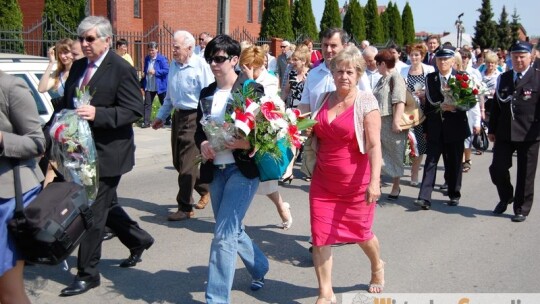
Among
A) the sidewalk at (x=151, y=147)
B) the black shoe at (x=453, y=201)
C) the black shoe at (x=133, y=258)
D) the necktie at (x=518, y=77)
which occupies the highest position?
the necktie at (x=518, y=77)

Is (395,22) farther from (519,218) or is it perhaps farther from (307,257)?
(307,257)

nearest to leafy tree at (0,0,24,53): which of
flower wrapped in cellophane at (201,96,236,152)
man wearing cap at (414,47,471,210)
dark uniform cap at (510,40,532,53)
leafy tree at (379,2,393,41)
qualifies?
man wearing cap at (414,47,471,210)

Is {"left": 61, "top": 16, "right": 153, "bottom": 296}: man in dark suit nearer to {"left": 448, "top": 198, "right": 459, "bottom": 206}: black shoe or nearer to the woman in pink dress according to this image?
the woman in pink dress

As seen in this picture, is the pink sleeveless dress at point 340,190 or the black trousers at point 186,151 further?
the black trousers at point 186,151

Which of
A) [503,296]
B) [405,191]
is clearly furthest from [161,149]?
[503,296]

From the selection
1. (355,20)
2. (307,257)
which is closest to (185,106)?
(307,257)

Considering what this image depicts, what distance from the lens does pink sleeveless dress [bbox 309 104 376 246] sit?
4.80 m

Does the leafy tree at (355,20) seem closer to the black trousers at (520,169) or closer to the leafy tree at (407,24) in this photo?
the leafy tree at (407,24)

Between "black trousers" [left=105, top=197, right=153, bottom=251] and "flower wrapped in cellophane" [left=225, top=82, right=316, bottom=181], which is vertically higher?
"flower wrapped in cellophane" [left=225, top=82, right=316, bottom=181]

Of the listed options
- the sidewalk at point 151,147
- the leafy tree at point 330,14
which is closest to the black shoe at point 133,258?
the sidewalk at point 151,147

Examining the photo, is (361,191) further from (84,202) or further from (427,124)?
(427,124)

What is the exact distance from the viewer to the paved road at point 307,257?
17.5 feet

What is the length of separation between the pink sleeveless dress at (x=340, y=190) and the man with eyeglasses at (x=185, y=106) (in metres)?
2.78

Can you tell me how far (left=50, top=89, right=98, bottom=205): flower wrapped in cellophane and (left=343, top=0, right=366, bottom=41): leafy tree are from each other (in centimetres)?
3770
